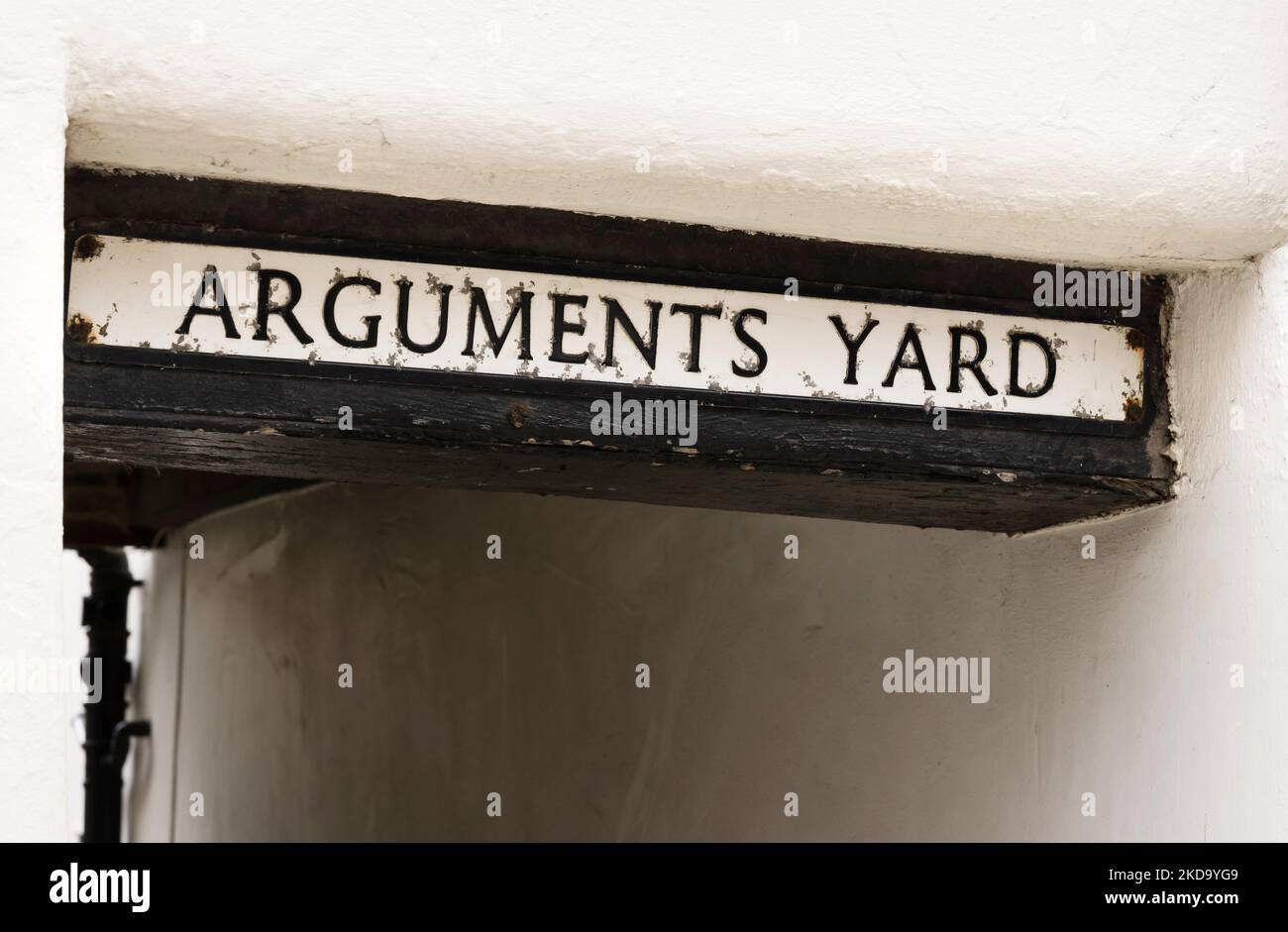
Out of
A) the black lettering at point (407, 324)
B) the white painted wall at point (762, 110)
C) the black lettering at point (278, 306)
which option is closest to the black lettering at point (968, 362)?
the white painted wall at point (762, 110)

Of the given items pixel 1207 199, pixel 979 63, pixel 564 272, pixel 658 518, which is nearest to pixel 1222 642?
pixel 1207 199

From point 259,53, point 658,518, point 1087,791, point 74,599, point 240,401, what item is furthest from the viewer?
point 74,599

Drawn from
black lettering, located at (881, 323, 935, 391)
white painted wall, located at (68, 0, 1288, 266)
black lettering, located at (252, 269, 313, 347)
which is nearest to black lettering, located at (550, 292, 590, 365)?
white painted wall, located at (68, 0, 1288, 266)

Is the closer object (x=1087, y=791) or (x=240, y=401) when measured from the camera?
(x=240, y=401)

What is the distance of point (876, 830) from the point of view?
8.95 ft

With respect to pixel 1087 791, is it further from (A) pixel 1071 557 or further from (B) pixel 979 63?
(B) pixel 979 63

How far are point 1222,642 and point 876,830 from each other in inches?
37.0

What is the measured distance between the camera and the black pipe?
282 inches

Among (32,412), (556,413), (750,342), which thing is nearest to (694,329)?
(750,342)

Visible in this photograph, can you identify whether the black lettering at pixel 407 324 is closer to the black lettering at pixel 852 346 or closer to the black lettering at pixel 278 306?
the black lettering at pixel 278 306
